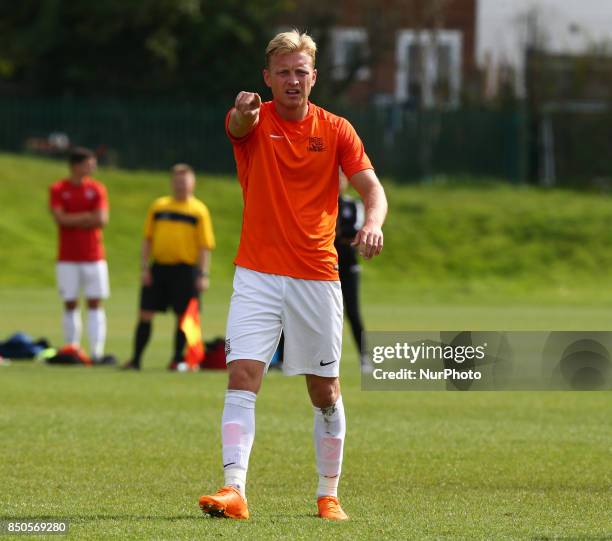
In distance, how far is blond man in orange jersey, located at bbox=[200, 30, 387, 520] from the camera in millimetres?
6918

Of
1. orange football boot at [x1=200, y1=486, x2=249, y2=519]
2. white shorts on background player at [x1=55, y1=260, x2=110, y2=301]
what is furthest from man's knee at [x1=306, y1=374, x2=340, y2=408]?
white shorts on background player at [x1=55, y1=260, x2=110, y2=301]

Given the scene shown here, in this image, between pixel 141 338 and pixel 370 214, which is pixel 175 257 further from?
pixel 370 214

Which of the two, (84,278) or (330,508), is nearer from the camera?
(330,508)

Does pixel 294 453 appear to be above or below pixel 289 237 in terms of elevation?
below

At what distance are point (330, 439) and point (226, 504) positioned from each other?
757 millimetres

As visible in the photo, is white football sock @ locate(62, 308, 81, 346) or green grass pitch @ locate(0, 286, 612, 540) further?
white football sock @ locate(62, 308, 81, 346)

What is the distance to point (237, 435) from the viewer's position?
685 cm

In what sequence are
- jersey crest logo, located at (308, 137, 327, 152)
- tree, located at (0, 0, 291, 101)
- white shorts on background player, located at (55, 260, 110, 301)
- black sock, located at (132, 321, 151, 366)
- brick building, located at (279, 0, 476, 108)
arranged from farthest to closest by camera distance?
brick building, located at (279, 0, 476, 108) → tree, located at (0, 0, 291, 101) → white shorts on background player, located at (55, 260, 110, 301) → black sock, located at (132, 321, 151, 366) → jersey crest logo, located at (308, 137, 327, 152)

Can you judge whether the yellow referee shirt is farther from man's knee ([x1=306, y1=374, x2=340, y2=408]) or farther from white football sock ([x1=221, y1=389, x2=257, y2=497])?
white football sock ([x1=221, y1=389, x2=257, y2=497])

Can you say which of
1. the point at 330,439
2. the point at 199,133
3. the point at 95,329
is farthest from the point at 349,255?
the point at 199,133

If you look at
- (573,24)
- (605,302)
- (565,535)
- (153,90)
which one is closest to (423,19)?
(573,24)

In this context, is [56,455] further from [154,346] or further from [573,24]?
[573,24]

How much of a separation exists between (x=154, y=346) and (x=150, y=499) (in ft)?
38.4

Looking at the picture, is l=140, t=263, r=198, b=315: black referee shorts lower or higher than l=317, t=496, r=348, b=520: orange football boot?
higher
